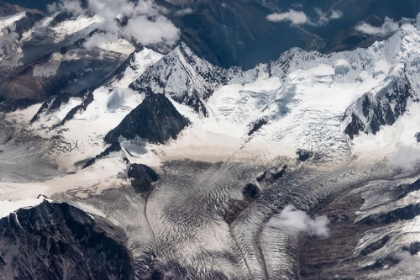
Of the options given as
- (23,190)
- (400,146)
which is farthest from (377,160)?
(23,190)

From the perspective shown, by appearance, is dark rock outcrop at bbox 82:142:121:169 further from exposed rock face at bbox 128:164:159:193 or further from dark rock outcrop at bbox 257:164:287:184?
dark rock outcrop at bbox 257:164:287:184

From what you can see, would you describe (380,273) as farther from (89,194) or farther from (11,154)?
(11,154)

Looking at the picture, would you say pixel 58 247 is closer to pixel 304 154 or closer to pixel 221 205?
pixel 221 205

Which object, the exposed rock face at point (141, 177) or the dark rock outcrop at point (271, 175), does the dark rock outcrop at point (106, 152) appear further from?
the dark rock outcrop at point (271, 175)

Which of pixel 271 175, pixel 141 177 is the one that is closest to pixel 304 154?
pixel 271 175

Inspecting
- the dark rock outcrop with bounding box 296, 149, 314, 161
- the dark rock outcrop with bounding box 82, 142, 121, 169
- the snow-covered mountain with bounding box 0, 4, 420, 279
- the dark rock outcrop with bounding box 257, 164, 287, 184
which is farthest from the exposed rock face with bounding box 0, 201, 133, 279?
the dark rock outcrop with bounding box 296, 149, 314, 161

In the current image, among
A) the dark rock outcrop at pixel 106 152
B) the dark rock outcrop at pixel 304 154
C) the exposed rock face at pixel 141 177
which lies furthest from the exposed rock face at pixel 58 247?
the dark rock outcrop at pixel 304 154
